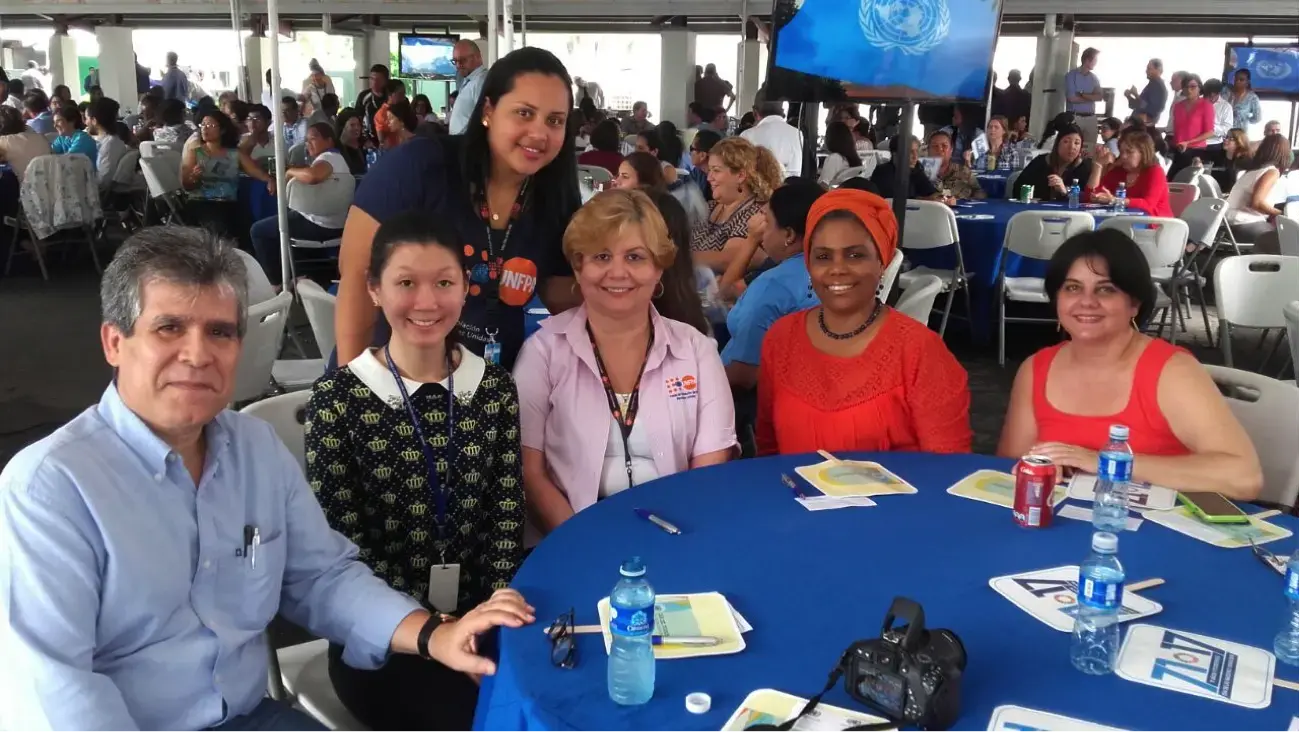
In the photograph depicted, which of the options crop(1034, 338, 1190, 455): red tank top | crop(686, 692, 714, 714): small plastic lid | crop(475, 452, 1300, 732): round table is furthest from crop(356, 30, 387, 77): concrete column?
crop(686, 692, 714, 714): small plastic lid

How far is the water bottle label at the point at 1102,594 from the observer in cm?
137

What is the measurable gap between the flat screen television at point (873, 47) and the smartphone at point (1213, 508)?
2884 millimetres

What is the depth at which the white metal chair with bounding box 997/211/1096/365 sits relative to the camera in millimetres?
6039


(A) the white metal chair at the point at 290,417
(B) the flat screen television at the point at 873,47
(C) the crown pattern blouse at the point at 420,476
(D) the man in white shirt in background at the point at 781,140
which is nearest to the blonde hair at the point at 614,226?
(C) the crown pattern blouse at the point at 420,476

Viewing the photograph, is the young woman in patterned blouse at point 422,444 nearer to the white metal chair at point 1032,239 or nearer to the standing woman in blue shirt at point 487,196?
the standing woman in blue shirt at point 487,196

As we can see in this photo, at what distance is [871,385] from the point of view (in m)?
2.52

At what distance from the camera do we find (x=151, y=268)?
144 cm

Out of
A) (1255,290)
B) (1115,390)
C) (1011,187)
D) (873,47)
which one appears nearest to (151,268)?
(1115,390)

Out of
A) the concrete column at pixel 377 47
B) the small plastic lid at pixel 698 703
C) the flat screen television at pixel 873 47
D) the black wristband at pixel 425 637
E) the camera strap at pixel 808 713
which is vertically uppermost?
the concrete column at pixel 377 47

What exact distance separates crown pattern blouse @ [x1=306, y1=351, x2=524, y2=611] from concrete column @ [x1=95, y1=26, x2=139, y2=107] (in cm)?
2123

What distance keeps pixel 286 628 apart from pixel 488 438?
1.27m

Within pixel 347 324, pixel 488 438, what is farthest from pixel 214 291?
pixel 347 324

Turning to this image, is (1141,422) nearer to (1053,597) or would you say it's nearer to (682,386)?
(1053,597)

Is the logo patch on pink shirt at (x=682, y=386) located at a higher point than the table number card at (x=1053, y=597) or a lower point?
higher
